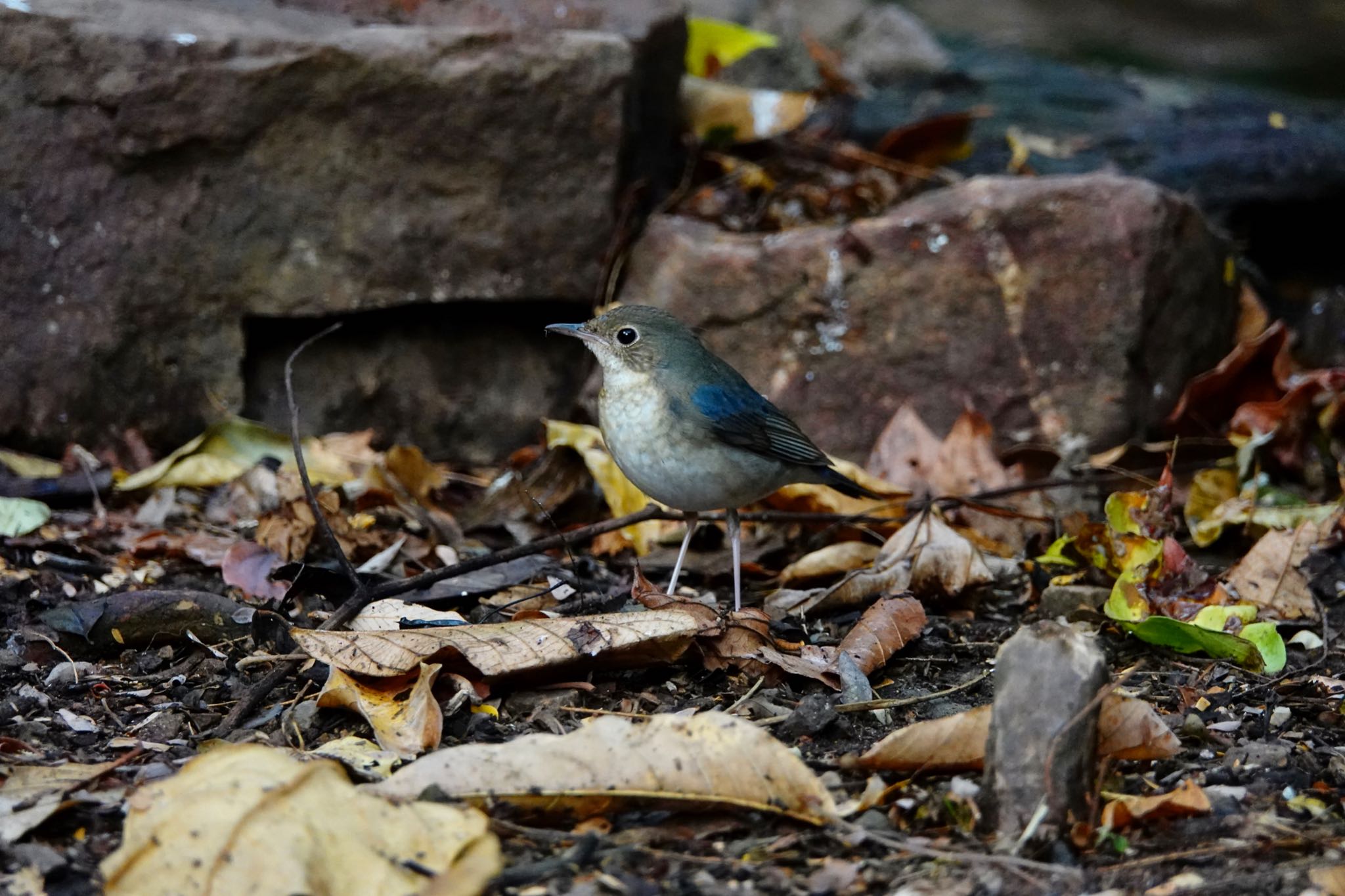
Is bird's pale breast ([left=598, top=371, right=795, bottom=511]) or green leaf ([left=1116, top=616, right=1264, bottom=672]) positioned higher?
bird's pale breast ([left=598, top=371, right=795, bottom=511])

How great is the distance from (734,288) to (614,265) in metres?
0.61

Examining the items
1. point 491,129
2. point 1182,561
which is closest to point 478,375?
point 491,129

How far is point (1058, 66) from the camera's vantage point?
952cm

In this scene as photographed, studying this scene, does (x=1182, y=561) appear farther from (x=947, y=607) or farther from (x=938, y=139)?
(x=938, y=139)

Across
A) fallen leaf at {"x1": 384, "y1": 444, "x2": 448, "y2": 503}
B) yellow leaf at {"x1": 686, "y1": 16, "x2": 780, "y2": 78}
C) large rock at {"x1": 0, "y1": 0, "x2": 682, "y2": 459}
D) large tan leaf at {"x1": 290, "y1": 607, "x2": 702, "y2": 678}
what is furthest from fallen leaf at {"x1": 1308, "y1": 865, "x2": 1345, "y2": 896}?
yellow leaf at {"x1": 686, "y1": 16, "x2": 780, "y2": 78}

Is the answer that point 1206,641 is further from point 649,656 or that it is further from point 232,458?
point 232,458

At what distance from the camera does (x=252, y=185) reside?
6.36m

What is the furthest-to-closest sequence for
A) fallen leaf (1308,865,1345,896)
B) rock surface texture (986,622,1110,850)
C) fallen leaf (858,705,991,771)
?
fallen leaf (858,705,991,771) < rock surface texture (986,622,1110,850) < fallen leaf (1308,865,1345,896)

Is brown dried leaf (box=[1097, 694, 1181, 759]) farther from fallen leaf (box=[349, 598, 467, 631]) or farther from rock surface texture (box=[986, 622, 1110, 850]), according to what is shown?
fallen leaf (box=[349, 598, 467, 631])

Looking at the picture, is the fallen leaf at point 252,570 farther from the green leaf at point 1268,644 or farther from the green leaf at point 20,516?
the green leaf at point 1268,644

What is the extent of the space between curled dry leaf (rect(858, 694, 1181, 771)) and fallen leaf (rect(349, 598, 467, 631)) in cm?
159

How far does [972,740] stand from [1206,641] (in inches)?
55.1

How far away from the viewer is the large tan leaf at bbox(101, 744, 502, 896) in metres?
2.72

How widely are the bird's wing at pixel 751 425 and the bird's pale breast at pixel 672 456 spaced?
42mm
